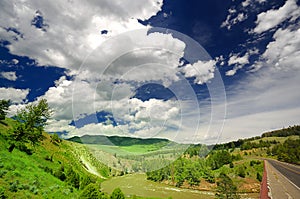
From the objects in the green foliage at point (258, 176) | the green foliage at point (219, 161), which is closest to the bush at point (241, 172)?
the green foliage at point (258, 176)

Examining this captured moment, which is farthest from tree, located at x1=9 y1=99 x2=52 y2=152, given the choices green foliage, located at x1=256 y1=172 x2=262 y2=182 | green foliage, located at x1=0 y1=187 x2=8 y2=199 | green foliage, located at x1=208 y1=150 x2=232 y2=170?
green foliage, located at x1=208 y1=150 x2=232 y2=170

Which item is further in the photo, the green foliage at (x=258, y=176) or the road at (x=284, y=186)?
the green foliage at (x=258, y=176)

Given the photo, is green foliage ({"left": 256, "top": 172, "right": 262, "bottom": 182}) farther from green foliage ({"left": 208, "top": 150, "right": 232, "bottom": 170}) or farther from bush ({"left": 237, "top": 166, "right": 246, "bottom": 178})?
green foliage ({"left": 208, "top": 150, "right": 232, "bottom": 170})

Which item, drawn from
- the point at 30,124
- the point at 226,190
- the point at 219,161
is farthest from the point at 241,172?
the point at 30,124

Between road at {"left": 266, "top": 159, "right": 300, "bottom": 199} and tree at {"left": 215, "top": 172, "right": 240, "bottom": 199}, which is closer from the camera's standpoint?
road at {"left": 266, "top": 159, "right": 300, "bottom": 199}

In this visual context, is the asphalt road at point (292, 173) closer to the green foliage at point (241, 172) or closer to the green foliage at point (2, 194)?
the green foliage at point (241, 172)

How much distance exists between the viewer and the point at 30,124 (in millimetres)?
28484

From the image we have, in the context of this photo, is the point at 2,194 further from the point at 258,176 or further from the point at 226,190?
the point at 258,176

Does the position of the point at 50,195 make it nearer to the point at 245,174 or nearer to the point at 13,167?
the point at 13,167

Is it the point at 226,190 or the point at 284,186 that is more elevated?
the point at 284,186

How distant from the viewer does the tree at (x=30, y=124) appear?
92.7 ft

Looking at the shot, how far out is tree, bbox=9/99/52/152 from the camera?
28.2 m

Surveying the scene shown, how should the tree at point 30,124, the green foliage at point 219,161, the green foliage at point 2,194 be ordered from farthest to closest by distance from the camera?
the green foliage at point 219,161
the tree at point 30,124
the green foliage at point 2,194

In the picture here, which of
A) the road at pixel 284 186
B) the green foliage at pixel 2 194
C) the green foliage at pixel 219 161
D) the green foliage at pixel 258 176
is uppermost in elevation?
the green foliage at pixel 219 161
